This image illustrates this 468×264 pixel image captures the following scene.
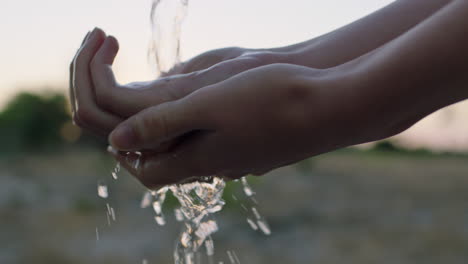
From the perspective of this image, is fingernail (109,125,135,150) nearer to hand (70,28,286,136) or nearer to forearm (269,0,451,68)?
hand (70,28,286,136)

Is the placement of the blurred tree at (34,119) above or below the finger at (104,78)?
below

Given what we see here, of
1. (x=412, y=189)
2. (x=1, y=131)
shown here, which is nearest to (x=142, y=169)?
(x=412, y=189)

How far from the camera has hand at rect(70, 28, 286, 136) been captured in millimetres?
1007

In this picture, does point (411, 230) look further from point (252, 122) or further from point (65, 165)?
point (65, 165)

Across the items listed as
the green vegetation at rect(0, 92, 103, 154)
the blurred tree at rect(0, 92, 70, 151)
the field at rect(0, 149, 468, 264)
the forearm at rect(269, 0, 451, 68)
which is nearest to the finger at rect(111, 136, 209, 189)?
the forearm at rect(269, 0, 451, 68)

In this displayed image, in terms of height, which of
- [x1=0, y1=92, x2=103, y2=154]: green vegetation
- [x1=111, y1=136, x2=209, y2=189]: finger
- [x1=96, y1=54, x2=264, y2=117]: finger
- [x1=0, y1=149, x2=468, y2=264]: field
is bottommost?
[x1=0, y1=92, x2=103, y2=154]: green vegetation

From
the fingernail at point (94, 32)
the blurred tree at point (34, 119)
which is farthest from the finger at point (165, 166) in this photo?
the blurred tree at point (34, 119)

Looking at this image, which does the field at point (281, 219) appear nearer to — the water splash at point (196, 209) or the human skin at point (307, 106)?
the water splash at point (196, 209)

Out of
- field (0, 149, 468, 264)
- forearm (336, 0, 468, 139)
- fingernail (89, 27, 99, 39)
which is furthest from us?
field (0, 149, 468, 264)

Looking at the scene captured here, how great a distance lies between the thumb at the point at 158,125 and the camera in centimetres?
88

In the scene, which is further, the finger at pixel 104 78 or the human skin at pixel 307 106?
the finger at pixel 104 78

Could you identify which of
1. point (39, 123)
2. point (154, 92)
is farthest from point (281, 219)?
point (39, 123)

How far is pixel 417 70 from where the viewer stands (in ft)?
2.65

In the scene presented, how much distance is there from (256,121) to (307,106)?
82 mm
